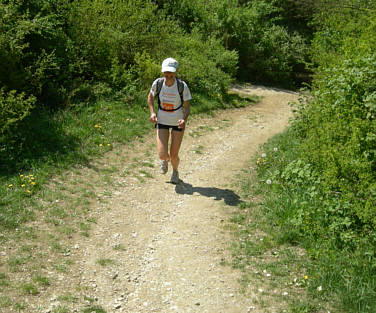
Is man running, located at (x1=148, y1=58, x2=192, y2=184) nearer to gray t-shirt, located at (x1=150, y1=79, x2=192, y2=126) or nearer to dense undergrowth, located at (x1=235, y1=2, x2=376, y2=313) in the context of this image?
gray t-shirt, located at (x1=150, y1=79, x2=192, y2=126)

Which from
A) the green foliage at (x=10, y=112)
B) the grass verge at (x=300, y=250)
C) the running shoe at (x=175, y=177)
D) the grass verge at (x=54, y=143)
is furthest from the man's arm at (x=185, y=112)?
the green foliage at (x=10, y=112)

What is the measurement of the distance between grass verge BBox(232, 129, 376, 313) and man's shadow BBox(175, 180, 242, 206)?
21 centimetres

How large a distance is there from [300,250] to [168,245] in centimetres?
171

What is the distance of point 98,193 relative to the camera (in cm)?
695

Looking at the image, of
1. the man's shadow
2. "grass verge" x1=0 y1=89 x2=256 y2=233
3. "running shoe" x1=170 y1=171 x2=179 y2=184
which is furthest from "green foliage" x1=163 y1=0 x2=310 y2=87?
the man's shadow

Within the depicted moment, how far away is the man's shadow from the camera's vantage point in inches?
278

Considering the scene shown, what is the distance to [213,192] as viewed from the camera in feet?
24.0

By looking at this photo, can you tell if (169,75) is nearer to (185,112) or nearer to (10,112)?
(185,112)

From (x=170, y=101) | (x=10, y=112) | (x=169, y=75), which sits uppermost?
(x=169, y=75)

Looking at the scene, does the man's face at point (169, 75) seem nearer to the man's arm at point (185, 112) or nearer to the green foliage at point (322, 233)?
the man's arm at point (185, 112)

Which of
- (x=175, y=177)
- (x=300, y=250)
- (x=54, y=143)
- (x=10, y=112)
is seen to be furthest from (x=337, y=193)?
(x=10, y=112)

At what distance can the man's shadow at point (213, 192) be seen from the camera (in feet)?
23.2

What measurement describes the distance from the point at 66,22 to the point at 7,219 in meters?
7.31

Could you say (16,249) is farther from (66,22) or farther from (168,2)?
(168,2)
